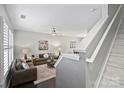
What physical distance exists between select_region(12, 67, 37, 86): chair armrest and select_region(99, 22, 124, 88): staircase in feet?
9.03

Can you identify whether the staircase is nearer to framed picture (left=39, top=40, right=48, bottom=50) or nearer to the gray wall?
the gray wall

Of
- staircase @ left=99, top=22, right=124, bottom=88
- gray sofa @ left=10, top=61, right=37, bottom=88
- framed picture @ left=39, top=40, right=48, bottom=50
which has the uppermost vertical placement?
framed picture @ left=39, top=40, right=48, bottom=50

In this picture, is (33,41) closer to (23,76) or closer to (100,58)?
(23,76)

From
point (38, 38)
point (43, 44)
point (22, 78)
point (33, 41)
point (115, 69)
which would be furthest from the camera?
point (43, 44)

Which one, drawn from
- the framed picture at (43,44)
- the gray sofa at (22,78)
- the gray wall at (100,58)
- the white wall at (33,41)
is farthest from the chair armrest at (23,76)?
the framed picture at (43,44)

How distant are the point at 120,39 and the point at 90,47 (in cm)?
125

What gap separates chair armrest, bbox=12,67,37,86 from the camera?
141 inches

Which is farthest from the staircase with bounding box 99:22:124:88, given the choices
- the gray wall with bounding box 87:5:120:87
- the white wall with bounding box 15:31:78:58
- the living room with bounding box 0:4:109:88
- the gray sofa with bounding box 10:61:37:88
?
the white wall with bounding box 15:31:78:58

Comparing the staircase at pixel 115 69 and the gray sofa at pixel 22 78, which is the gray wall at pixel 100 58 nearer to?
the staircase at pixel 115 69

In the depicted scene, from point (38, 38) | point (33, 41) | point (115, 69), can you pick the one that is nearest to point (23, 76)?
point (115, 69)

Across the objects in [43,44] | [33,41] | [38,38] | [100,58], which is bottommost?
[100,58]

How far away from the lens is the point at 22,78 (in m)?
3.73

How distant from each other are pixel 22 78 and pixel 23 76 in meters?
0.07
